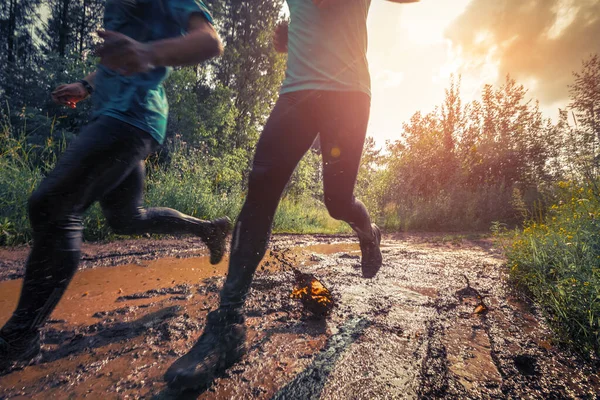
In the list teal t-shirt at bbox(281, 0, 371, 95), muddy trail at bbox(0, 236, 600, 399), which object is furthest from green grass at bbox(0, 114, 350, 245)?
teal t-shirt at bbox(281, 0, 371, 95)

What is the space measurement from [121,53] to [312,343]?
1.46 meters

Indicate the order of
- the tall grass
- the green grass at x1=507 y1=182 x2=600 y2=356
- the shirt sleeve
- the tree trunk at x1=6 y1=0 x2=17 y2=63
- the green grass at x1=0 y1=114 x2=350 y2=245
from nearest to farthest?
1. the shirt sleeve
2. the green grass at x1=507 y1=182 x2=600 y2=356
3. the green grass at x1=0 y1=114 x2=350 y2=245
4. the tall grass
5. the tree trunk at x1=6 y1=0 x2=17 y2=63

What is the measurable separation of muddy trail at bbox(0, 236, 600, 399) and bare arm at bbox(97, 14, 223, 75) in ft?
3.85

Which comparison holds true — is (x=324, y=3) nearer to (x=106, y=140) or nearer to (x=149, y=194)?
(x=106, y=140)

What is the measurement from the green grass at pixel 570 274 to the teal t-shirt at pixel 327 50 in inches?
64.5

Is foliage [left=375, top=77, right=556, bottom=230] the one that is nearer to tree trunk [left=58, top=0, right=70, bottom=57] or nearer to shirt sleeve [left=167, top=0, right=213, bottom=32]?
shirt sleeve [left=167, top=0, right=213, bottom=32]

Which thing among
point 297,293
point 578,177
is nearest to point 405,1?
point 297,293

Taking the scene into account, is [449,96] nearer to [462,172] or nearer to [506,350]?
[462,172]

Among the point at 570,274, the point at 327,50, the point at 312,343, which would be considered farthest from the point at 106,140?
the point at 570,274

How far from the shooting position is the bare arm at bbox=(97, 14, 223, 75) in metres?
0.95

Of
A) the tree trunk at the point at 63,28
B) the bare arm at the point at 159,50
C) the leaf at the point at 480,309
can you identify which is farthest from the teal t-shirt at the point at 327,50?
the tree trunk at the point at 63,28

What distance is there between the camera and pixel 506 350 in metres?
1.32

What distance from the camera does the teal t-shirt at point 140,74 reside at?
1.26m

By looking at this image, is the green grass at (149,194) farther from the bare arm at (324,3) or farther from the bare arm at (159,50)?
the bare arm at (324,3)
